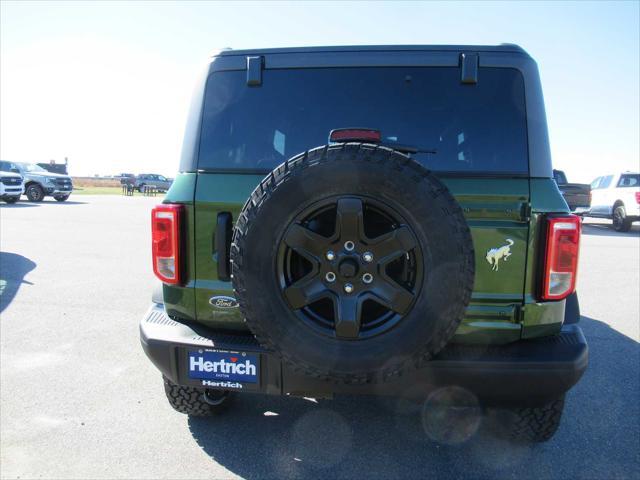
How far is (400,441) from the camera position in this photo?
2.61 metres

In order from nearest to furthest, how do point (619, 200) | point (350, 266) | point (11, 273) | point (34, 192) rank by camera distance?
1. point (350, 266)
2. point (11, 273)
3. point (619, 200)
4. point (34, 192)

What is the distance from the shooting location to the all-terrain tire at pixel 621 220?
15.0 metres

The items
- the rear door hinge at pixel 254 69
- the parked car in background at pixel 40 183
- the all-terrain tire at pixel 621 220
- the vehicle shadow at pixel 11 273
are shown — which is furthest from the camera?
the parked car in background at pixel 40 183

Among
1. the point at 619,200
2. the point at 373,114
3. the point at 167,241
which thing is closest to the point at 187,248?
the point at 167,241

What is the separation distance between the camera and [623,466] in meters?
2.39

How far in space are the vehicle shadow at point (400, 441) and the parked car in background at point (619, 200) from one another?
14.0 m

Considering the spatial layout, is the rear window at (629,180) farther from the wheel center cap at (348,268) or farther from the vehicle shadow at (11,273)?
the vehicle shadow at (11,273)

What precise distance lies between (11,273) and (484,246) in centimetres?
670

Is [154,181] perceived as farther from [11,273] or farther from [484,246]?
[484,246]

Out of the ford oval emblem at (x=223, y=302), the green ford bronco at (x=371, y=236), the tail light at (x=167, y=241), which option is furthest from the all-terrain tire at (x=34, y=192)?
the ford oval emblem at (x=223, y=302)

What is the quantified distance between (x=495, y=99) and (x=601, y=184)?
1767 centimetres

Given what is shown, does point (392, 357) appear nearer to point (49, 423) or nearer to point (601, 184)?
point (49, 423)

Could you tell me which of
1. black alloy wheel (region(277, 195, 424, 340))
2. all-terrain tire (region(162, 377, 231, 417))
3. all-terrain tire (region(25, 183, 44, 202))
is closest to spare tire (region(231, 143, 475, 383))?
black alloy wheel (region(277, 195, 424, 340))

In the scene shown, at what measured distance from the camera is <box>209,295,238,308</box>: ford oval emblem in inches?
88.4
